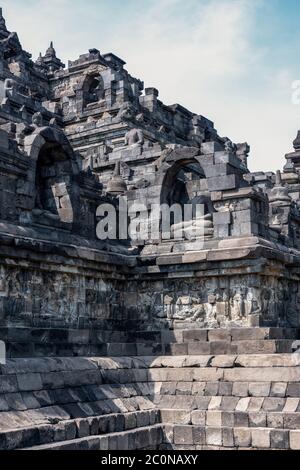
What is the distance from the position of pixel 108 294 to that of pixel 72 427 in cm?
453

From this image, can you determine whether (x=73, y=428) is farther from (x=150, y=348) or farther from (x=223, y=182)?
(x=223, y=182)

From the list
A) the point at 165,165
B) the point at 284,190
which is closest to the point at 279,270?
the point at 165,165

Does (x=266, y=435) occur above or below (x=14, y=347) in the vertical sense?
below

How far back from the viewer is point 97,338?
1349cm

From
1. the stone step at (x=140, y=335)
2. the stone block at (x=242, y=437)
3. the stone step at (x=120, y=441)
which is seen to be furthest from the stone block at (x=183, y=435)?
the stone step at (x=140, y=335)

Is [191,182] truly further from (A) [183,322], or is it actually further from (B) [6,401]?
(B) [6,401]

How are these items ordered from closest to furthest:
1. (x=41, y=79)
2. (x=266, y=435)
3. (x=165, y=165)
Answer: (x=266, y=435), (x=165, y=165), (x=41, y=79)

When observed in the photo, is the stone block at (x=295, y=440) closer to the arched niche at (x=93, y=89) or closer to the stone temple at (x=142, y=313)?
the stone temple at (x=142, y=313)

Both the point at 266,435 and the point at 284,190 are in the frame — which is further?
A: the point at 284,190

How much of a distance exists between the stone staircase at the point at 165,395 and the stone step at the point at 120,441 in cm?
2

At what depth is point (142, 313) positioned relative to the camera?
14.9 meters

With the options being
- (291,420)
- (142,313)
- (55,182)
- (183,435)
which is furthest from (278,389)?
(55,182)

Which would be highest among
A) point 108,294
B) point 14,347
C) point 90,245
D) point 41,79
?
point 41,79

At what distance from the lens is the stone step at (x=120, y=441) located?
9.70 meters
